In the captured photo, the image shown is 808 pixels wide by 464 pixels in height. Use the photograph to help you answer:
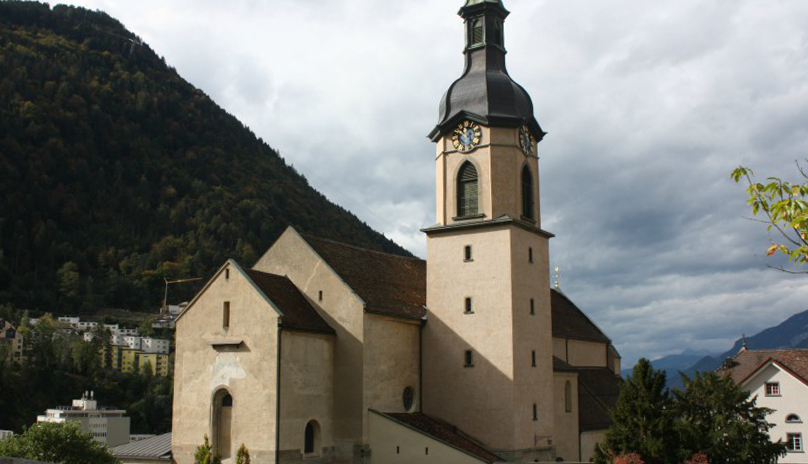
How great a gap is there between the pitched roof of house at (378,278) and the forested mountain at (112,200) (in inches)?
4590

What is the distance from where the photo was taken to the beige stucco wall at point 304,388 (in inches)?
1336

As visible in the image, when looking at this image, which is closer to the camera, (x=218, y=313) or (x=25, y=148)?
(x=218, y=313)

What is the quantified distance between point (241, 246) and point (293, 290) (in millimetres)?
132987

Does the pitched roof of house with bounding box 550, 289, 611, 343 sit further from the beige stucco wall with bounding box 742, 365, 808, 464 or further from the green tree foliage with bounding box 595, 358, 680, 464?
the green tree foliage with bounding box 595, 358, 680, 464

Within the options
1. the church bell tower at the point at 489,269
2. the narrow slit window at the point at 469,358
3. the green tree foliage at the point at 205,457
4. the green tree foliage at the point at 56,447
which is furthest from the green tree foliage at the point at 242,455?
the narrow slit window at the point at 469,358

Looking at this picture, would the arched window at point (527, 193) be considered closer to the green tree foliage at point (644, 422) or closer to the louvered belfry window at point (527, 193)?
the louvered belfry window at point (527, 193)

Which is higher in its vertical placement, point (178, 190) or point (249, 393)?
point (178, 190)

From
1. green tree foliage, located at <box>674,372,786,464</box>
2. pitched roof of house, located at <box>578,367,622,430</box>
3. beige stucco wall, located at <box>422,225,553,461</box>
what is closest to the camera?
green tree foliage, located at <box>674,372,786,464</box>

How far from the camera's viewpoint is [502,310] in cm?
3866

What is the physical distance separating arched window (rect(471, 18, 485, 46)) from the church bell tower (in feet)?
0.28

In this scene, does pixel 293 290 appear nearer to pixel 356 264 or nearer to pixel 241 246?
pixel 356 264

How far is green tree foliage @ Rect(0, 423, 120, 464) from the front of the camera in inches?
1443

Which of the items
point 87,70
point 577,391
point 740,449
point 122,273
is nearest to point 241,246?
point 122,273

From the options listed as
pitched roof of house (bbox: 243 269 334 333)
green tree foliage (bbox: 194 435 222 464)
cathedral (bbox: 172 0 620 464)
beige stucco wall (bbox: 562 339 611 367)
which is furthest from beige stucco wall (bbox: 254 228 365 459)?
beige stucco wall (bbox: 562 339 611 367)
